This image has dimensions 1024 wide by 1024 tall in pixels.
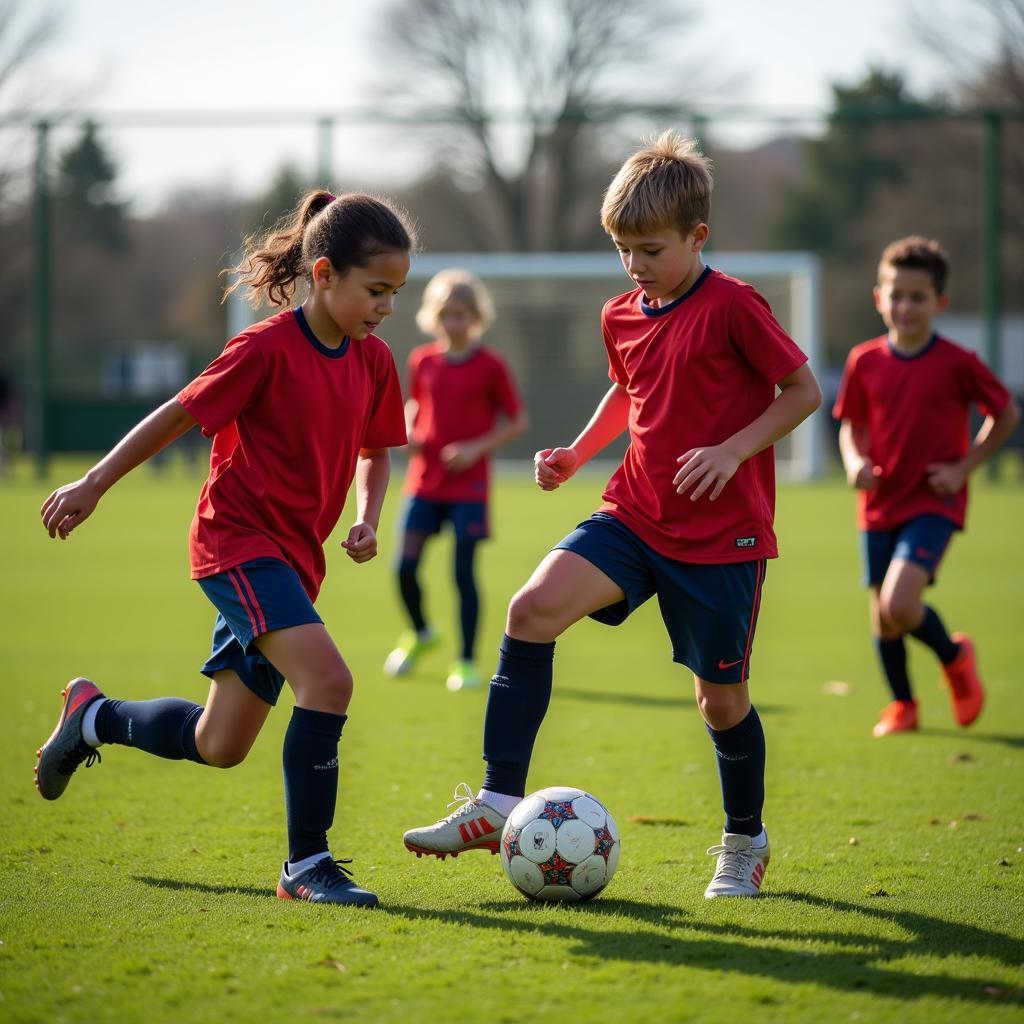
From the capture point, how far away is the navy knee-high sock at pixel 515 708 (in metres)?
3.65

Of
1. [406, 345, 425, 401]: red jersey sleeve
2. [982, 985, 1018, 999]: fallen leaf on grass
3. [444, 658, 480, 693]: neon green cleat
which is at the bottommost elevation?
[982, 985, 1018, 999]: fallen leaf on grass

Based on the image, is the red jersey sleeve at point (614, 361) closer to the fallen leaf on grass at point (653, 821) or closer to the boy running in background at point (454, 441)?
the fallen leaf on grass at point (653, 821)

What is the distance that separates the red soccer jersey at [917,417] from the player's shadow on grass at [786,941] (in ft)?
9.17

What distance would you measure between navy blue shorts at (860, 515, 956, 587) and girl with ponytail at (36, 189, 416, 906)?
2.80m

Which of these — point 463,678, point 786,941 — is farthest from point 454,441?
point 786,941

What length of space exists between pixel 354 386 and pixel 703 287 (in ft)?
3.05

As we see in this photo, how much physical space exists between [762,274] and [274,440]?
19.1 meters

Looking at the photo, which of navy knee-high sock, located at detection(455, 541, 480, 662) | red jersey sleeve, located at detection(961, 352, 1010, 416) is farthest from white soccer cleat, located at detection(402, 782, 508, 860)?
navy knee-high sock, located at detection(455, 541, 480, 662)

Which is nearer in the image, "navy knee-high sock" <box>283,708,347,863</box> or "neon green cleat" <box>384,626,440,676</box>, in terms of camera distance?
"navy knee-high sock" <box>283,708,347,863</box>

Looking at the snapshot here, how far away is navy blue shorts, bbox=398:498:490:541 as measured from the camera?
7523mm

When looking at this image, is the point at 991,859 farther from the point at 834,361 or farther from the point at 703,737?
the point at 834,361

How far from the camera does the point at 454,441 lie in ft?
25.2

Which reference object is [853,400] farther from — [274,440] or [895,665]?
[274,440]

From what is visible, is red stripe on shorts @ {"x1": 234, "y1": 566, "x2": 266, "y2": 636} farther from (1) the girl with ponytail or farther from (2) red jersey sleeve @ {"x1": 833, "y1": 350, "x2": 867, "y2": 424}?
(2) red jersey sleeve @ {"x1": 833, "y1": 350, "x2": 867, "y2": 424}
